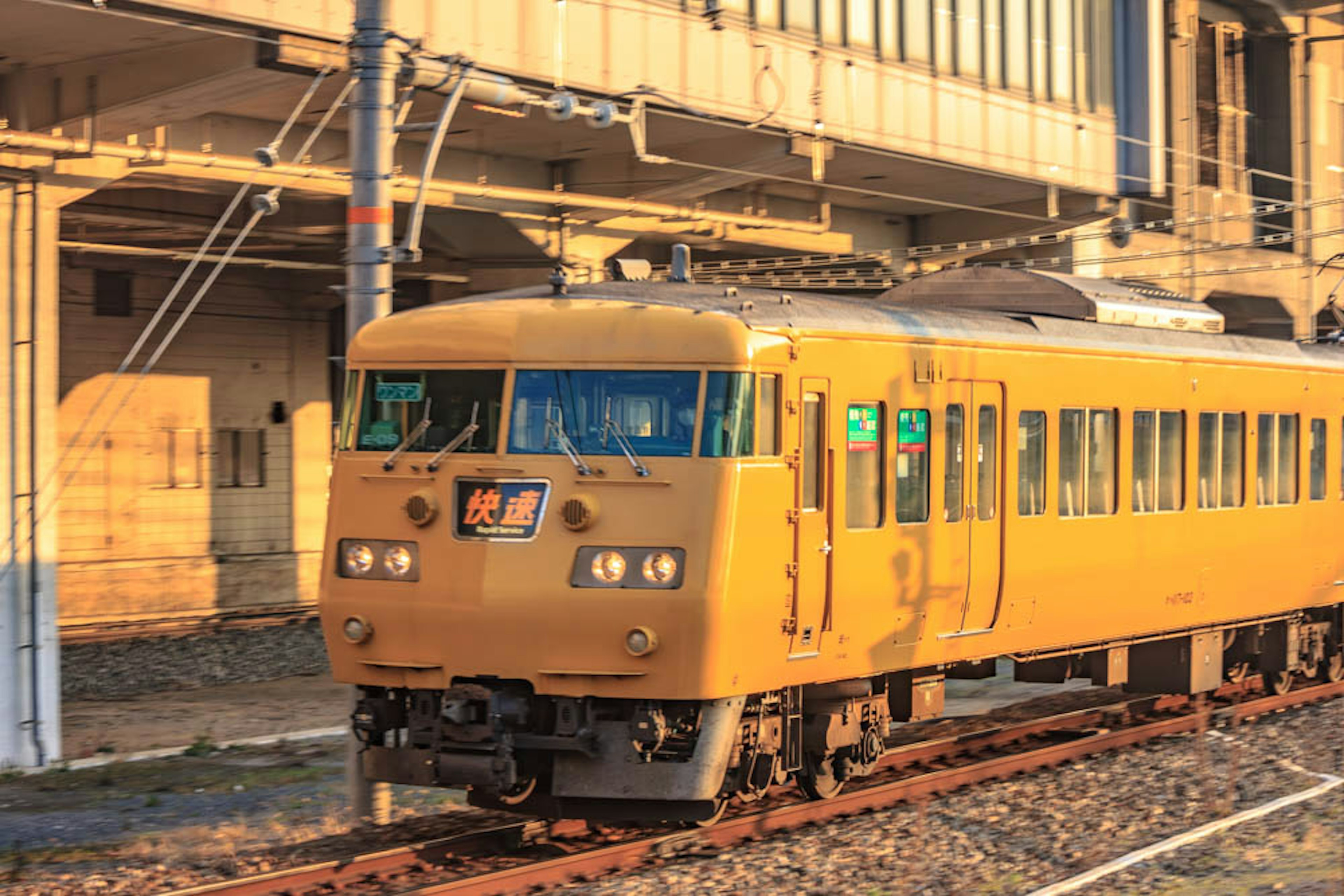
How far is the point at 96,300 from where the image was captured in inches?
995

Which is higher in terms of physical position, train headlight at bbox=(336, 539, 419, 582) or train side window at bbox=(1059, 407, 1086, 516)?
train side window at bbox=(1059, 407, 1086, 516)

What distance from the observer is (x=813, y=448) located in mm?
10047

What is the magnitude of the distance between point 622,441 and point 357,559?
5.46 feet

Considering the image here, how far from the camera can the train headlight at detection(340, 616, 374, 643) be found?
9883 mm

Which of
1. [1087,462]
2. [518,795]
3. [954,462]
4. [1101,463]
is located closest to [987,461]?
[954,462]

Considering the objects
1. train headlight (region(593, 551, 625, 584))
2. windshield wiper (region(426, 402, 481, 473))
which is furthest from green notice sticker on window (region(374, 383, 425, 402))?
train headlight (region(593, 551, 625, 584))

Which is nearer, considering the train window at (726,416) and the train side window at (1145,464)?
the train window at (726,416)

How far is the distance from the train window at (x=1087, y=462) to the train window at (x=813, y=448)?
2778 millimetres

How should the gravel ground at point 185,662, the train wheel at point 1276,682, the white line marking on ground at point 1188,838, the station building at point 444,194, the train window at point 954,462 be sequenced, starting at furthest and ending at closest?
the gravel ground at point 185,662 → the train wheel at point 1276,682 → the station building at point 444,194 → the train window at point 954,462 → the white line marking on ground at point 1188,838

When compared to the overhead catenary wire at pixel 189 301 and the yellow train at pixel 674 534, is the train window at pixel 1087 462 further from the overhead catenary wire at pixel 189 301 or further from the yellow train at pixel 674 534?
the overhead catenary wire at pixel 189 301

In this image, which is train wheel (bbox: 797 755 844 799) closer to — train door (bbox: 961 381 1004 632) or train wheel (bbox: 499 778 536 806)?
train door (bbox: 961 381 1004 632)

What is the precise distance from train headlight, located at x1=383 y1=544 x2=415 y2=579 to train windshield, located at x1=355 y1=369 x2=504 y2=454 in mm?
544

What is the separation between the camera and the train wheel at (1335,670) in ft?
56.9

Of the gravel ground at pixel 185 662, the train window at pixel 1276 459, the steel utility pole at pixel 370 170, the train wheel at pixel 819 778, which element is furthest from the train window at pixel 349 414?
the gravel ground at pixel 185 662
